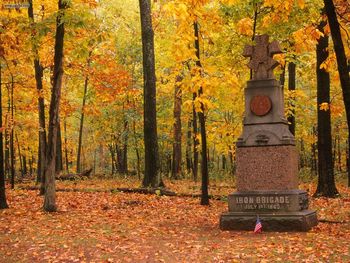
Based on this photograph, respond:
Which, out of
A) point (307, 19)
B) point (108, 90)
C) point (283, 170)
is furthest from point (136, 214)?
point (108, 90)

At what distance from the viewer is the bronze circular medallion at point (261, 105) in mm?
12164

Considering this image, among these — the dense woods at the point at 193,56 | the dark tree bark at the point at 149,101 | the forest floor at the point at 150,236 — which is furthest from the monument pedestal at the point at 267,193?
the dark tree bark at the point at 149,101

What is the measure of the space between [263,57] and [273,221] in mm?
4599

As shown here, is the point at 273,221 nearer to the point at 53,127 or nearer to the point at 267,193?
the point at 267,193

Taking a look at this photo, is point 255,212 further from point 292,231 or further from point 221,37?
point 221,37

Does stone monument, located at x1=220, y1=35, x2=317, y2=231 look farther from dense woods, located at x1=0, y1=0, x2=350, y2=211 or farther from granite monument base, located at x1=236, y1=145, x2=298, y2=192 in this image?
dense woods, located at x1=0, y1=0, x2=350, y2=211

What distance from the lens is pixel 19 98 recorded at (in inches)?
1085

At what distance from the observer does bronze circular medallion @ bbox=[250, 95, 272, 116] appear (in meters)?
12.2

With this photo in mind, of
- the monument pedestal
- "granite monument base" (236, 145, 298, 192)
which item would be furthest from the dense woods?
the monument pedestal

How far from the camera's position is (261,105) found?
12234 millimetres

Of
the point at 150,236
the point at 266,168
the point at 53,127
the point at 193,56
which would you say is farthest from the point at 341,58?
the point at 53,127

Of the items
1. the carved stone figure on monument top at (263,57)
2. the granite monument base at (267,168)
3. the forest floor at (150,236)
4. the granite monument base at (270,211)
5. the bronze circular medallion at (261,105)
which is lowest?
the forest floor at (150,236)

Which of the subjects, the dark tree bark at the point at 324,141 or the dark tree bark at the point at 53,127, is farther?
the dark tree bark at the point at 324,141

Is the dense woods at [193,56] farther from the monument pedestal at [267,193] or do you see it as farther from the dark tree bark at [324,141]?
the monument pedestal at [267,193]
